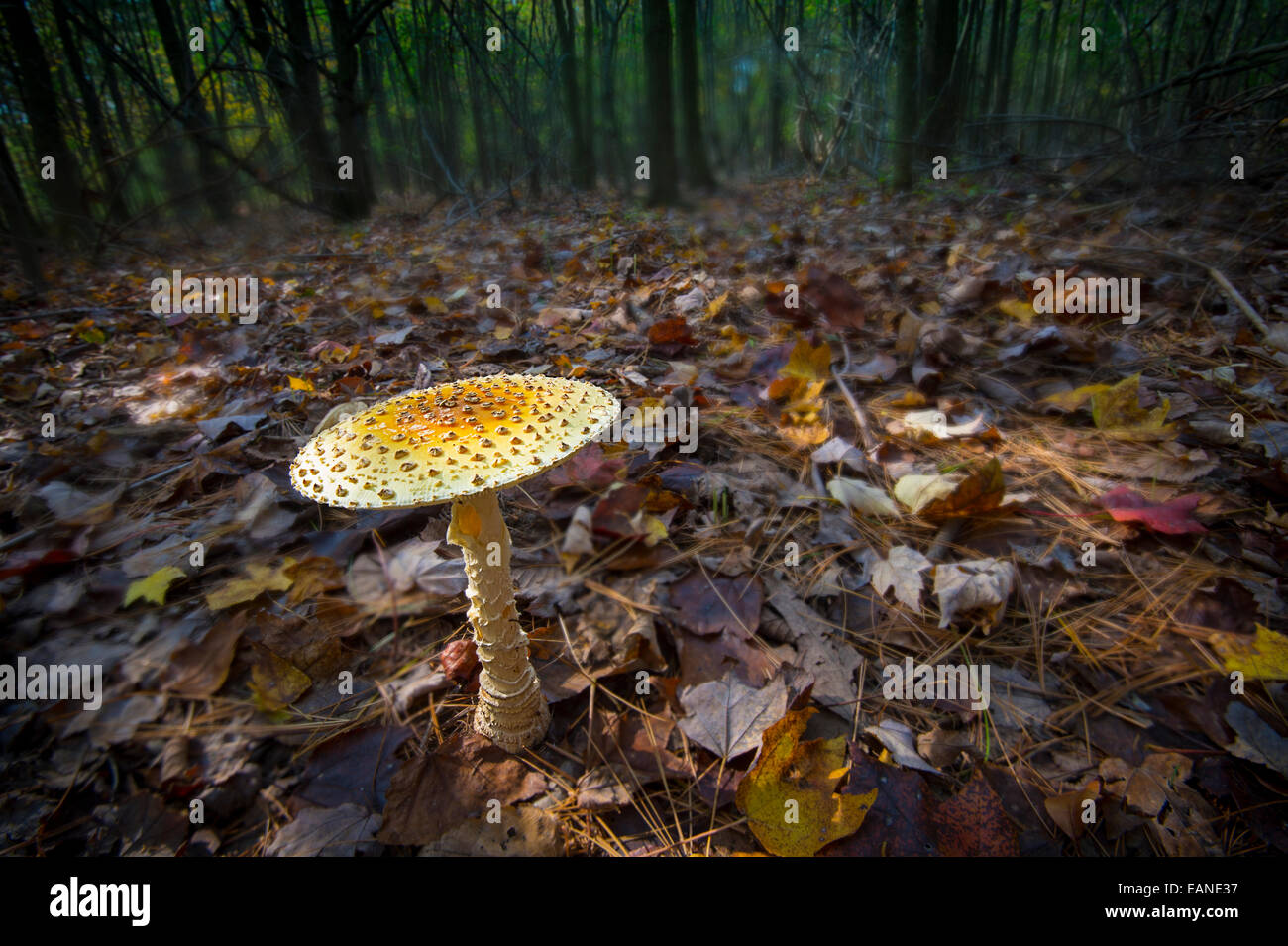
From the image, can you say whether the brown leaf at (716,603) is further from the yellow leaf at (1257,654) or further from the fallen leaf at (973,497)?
the yellow leaf at (1257,654)

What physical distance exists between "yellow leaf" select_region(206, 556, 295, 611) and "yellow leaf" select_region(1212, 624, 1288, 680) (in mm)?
2737

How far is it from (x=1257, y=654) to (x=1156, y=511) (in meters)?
0.49

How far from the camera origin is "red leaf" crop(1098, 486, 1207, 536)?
1.78 meters

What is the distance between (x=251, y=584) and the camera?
1870 millimetres

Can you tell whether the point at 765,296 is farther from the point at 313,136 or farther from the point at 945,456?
the point at 313,136

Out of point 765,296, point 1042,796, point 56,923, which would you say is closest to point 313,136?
point 765,296

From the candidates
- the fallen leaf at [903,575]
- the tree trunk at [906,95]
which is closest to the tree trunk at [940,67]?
the tree trunk at [906,95]

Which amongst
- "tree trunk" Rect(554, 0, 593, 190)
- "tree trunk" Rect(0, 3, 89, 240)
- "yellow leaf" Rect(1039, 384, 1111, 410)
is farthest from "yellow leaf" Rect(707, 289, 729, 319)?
"tree trunk" Rect(554, 0, 593, 190)

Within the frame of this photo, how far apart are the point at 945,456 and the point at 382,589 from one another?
2.17m

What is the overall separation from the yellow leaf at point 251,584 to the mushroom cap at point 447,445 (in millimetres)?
762

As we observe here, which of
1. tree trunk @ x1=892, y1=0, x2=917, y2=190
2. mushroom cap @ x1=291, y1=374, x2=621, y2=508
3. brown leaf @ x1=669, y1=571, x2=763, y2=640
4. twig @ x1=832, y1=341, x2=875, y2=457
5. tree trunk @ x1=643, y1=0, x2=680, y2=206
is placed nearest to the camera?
mushroom cap @ x1=291, y1=374, x2=621, y2=508

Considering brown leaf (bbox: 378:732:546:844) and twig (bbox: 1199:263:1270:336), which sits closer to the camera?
brown leaf (bbox: 378:732:546:844)

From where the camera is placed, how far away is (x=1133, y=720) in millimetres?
1481

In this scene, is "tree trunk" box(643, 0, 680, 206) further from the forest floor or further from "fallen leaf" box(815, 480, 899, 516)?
"fallen leaf" box(815, 480, 899, 516)
